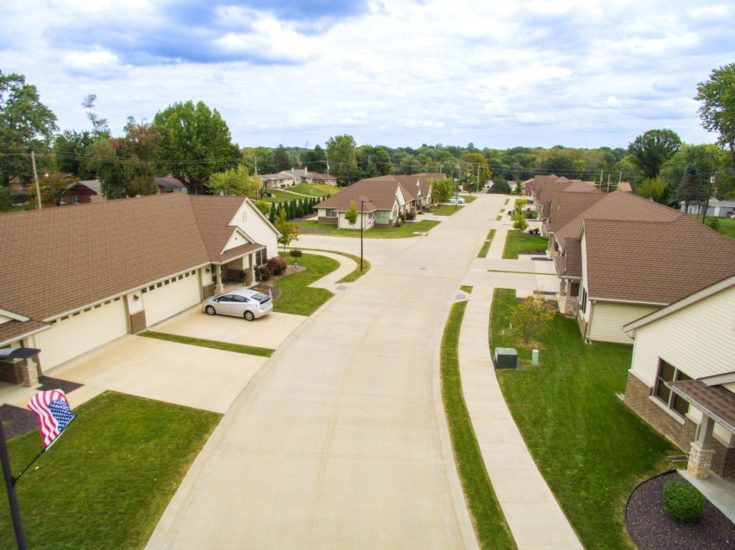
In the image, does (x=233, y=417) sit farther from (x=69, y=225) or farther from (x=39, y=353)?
(x=69, y=225)

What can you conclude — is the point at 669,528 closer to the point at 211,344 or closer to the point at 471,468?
the point at 471,468

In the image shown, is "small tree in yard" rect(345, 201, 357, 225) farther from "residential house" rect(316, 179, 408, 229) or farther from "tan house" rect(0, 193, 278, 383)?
"tan house" rect(0, 193, 278, 383)

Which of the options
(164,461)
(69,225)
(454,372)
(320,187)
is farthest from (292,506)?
(320,187)

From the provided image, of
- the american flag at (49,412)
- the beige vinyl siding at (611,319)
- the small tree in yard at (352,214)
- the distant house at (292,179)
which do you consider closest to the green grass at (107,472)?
the american flag at (49,412)

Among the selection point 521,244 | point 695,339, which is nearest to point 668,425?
point 695,339

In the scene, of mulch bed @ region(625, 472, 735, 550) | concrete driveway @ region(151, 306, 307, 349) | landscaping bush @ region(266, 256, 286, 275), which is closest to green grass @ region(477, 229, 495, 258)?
landscaping bush @ region(266, 256, 286, 275)
